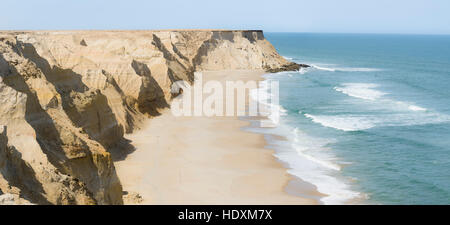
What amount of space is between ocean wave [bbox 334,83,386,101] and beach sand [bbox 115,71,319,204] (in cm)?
2231

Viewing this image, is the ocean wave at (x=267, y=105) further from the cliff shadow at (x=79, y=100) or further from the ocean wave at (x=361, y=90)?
the cliff shadow at (x=79, y=100)

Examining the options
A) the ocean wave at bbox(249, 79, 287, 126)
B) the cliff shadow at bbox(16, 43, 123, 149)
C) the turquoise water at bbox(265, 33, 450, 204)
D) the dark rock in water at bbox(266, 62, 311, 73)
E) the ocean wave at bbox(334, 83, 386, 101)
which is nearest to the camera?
the cliff shadow at bbox(16, 43, 123, 149)

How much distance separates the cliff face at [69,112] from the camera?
1242cm

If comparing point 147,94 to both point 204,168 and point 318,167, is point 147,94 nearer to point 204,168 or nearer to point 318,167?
point 204,168

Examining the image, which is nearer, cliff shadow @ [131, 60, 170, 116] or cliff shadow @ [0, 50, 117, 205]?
cliff shadow @ [0, 50, 117, 205]

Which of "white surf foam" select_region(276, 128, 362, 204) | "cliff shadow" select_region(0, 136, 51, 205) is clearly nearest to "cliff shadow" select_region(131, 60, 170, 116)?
"white surf foam" select_region(276, 128, 362, 204)

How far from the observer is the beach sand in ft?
69.1

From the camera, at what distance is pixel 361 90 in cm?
5769

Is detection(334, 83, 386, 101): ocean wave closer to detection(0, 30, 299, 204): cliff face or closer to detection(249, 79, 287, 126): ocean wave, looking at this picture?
detection(249, 79, 287, 126): ocean wave

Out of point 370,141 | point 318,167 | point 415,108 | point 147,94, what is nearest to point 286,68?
point 415,108

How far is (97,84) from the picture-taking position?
29984mm

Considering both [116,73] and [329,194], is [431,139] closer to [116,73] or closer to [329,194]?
[329,194]

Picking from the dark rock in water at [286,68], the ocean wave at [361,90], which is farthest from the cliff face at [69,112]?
the dark rock in water at [286,68]
